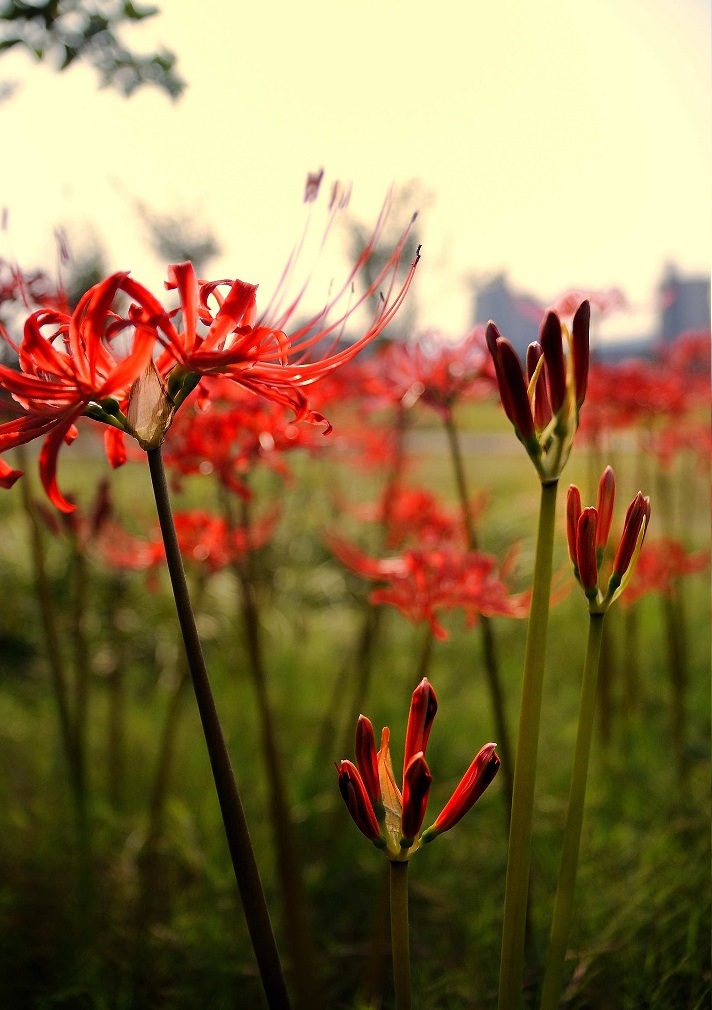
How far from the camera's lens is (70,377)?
0.40 meters

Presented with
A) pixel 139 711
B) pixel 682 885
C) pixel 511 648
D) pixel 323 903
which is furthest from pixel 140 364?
pixel 511 648

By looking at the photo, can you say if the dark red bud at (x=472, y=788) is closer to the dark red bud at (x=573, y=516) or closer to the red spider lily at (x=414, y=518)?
the dark red bud at (x=573, y=516)

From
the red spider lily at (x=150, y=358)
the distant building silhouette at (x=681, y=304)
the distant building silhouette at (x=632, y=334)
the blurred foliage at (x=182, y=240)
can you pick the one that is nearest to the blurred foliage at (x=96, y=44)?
the red spider lily at (x=150, y=358)

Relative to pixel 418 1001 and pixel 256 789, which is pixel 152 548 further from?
pixel 256 789

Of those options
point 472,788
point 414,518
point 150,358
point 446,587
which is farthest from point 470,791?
point 414,518

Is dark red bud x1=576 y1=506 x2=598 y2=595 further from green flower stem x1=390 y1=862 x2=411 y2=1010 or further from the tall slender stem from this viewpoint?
the tall slender stem

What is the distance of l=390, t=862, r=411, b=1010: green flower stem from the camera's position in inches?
17.0

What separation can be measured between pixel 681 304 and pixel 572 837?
7.17 ft

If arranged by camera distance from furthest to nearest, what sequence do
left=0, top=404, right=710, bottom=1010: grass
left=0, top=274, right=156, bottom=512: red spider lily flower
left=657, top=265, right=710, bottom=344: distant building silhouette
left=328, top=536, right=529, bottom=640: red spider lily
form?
left=657, top=265, right=710, bottom=344: distant building silhouette < left=0, top=404, right=710, bottom=1010: grass < left=328, top=536, right=529, bottom=640: red spider lily < left=0, top=274, right=156, bottom=512: red spider lily flower

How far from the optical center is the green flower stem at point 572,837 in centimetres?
46

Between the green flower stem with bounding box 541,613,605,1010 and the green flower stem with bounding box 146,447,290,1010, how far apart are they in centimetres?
14

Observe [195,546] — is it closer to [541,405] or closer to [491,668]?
[491,668]

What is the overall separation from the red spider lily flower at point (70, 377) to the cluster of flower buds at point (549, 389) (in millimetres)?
156

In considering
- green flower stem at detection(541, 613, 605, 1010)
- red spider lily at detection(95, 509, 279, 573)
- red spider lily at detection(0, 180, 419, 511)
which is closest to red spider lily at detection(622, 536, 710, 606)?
red spider lily at detection(95, 509, 279, 573)
